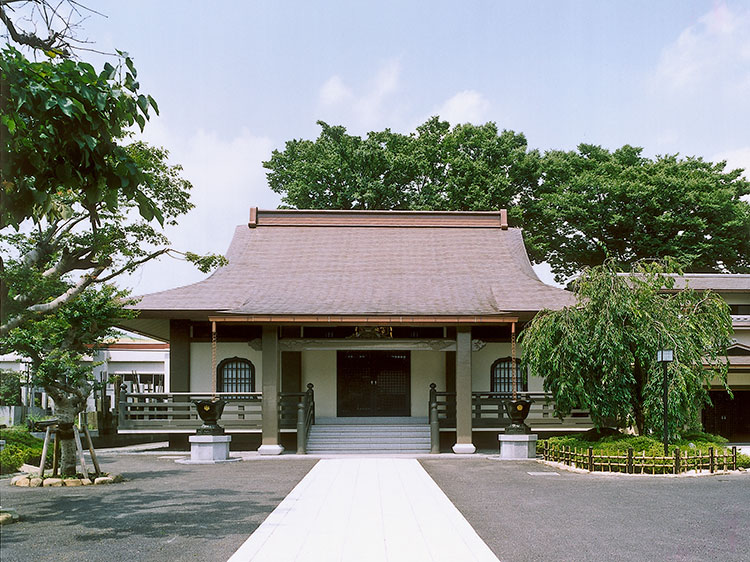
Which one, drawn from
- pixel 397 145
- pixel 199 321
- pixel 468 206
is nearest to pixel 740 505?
pixel 199 321

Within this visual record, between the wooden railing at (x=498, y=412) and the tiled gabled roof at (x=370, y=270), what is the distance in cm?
226

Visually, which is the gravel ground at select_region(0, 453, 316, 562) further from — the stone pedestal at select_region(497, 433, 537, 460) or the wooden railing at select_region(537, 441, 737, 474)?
the wooden railing at select_region(537, 441, 737, 474)

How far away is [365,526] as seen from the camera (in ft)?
28.5

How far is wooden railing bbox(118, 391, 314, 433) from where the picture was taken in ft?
60.7

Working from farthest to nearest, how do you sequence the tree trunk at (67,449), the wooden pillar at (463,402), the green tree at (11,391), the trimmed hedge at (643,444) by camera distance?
the green tree at (11,391) < the wooden pillar at (463,402) < the trimmed hedge at (643,444) < the tree trunk at (67,449)

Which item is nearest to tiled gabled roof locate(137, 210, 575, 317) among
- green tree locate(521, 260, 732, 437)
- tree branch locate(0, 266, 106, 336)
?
green tree locate(521, 260, 732, 437)

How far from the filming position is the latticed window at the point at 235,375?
2020 centimetres

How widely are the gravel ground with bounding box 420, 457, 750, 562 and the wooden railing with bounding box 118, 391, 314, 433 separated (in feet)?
19.8

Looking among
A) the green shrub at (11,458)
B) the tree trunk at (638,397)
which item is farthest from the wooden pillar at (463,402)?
the green shrub at (11,458)

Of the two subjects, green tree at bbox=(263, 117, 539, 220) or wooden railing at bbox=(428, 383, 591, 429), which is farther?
green tree at bbox=(263, 117, 539, 220)

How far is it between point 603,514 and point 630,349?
261 inches

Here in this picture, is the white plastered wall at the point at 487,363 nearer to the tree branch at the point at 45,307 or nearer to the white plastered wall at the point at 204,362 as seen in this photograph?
the white plastered wall at the point at 204,362

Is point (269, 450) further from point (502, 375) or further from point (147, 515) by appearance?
point (147, 515)

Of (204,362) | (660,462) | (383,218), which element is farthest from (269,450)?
(383,218)
